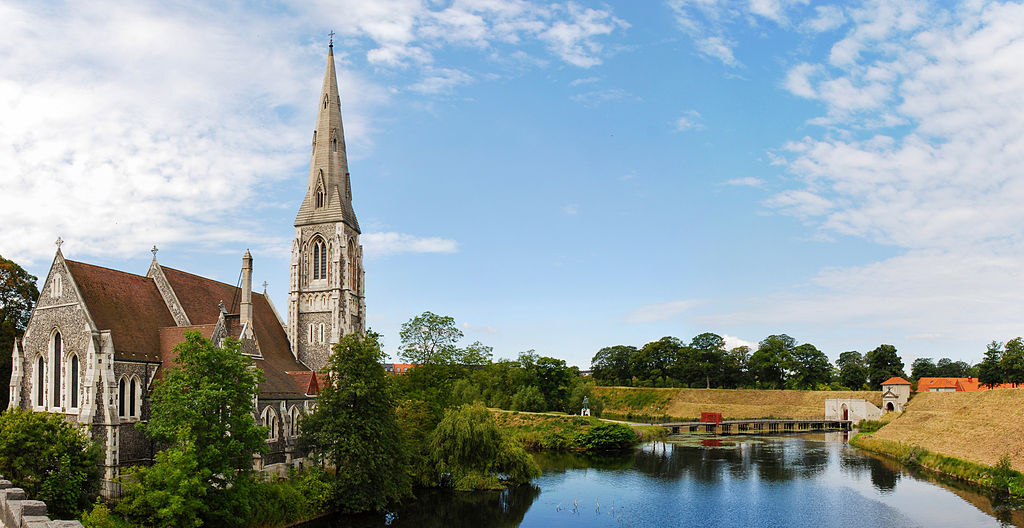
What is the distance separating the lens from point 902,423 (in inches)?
2534

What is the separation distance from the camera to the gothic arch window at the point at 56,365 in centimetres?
3059

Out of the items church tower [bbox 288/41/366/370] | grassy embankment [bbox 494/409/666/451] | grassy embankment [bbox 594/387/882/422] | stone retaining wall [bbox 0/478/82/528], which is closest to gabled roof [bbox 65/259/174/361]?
church tower [bbox 288/41/366/370]

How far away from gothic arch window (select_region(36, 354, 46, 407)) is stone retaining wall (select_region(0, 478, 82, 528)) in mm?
22007

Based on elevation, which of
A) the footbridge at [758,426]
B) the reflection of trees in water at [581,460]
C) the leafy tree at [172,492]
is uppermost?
the leafy tree at [172,492]

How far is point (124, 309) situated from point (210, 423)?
11.7 m

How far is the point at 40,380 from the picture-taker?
31.1 meters

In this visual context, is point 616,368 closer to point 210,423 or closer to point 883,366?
point 883,366

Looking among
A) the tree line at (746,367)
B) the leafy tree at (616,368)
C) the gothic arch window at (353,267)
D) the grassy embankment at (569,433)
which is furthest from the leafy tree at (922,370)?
the gothic arch window at (353,267)

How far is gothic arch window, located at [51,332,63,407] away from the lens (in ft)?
100

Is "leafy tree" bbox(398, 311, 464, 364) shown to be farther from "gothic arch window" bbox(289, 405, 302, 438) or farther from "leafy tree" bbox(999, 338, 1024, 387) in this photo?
"leafy tree" bbox(999, 338, 1024, 387)

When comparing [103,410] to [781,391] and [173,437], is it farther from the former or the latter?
[781,391]

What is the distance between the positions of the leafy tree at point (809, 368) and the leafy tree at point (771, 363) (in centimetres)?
138

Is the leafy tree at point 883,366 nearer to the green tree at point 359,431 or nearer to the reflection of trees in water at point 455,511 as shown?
the reflection of trees in water at point 455,511

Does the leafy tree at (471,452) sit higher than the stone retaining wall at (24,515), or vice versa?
the stone retaining wall at (24,515)
